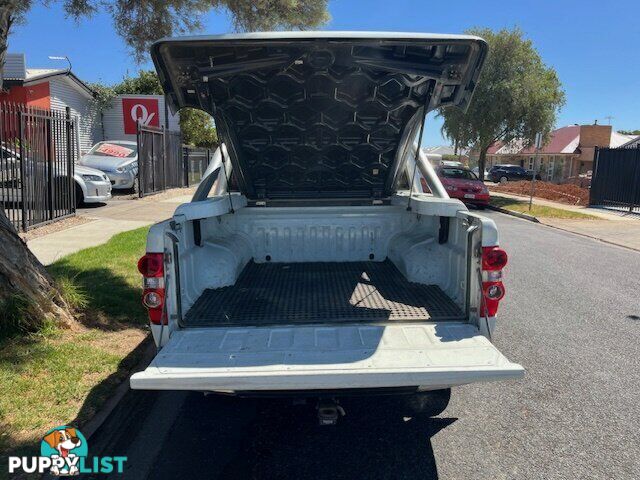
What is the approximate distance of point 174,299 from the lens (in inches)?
136

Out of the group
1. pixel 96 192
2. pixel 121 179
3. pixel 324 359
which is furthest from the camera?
pixel 121 179

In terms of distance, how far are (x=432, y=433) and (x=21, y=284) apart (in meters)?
3.70

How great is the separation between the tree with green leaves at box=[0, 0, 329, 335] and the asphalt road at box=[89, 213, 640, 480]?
1.34m

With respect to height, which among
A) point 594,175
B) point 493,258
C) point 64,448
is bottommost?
point 64,448

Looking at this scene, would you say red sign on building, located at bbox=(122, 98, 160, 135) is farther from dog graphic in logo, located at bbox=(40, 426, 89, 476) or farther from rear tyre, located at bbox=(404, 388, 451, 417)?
rear tyre, located at bbox=(404, 388, 451, 417)

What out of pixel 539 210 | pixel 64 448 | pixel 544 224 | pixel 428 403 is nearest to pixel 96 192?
pixel 64 448

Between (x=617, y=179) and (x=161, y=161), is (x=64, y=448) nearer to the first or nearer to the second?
(x=161, y=161)

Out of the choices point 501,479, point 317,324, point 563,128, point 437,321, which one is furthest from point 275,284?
point 563,128

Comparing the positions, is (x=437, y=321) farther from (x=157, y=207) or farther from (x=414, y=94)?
(x=157, y=207)

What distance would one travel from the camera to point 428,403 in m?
4.16

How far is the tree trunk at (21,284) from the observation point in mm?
4551

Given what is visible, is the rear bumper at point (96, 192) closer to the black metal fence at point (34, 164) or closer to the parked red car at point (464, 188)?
the black metal fence at point (34, 164)

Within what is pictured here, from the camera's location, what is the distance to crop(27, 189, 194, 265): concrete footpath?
8.73 m

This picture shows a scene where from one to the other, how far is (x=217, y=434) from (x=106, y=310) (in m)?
2.65
